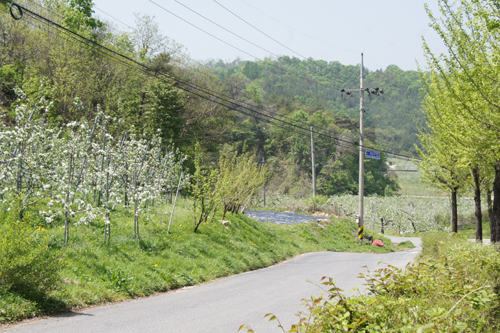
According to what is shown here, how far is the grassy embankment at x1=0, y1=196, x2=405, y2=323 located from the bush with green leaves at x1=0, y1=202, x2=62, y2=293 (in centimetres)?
3

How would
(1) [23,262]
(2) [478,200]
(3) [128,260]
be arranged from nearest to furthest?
(1) [23,262], (3) [128,260], (2) [478,200]

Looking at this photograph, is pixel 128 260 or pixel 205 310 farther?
pixel 128 260

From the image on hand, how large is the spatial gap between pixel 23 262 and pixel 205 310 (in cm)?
323

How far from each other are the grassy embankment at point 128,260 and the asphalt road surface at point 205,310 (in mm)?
340

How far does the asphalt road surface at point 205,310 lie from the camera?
20.5 ft

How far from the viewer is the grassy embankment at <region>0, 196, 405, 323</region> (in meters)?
6.65

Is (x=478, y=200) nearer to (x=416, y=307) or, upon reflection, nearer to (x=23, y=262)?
(x=416, y=307)

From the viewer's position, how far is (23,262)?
6.23m

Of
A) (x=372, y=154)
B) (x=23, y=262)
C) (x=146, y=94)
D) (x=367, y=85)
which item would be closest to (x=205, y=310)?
(x=23, y=262)

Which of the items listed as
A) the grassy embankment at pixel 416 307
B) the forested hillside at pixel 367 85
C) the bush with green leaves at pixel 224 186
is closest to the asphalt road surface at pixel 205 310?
the grassy embankment at pixel 416 307

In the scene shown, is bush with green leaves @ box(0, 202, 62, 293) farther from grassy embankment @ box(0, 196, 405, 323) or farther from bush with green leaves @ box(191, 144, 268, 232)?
bush with green leaves @ box(191, 144, 268, 232)

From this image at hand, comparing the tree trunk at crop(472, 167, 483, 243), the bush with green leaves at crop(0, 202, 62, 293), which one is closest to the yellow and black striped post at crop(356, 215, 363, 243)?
the tree trunk at crop(472, 167, 483, 243)

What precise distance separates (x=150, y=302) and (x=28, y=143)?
4.56 meters

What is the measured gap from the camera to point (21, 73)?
26750 mm
